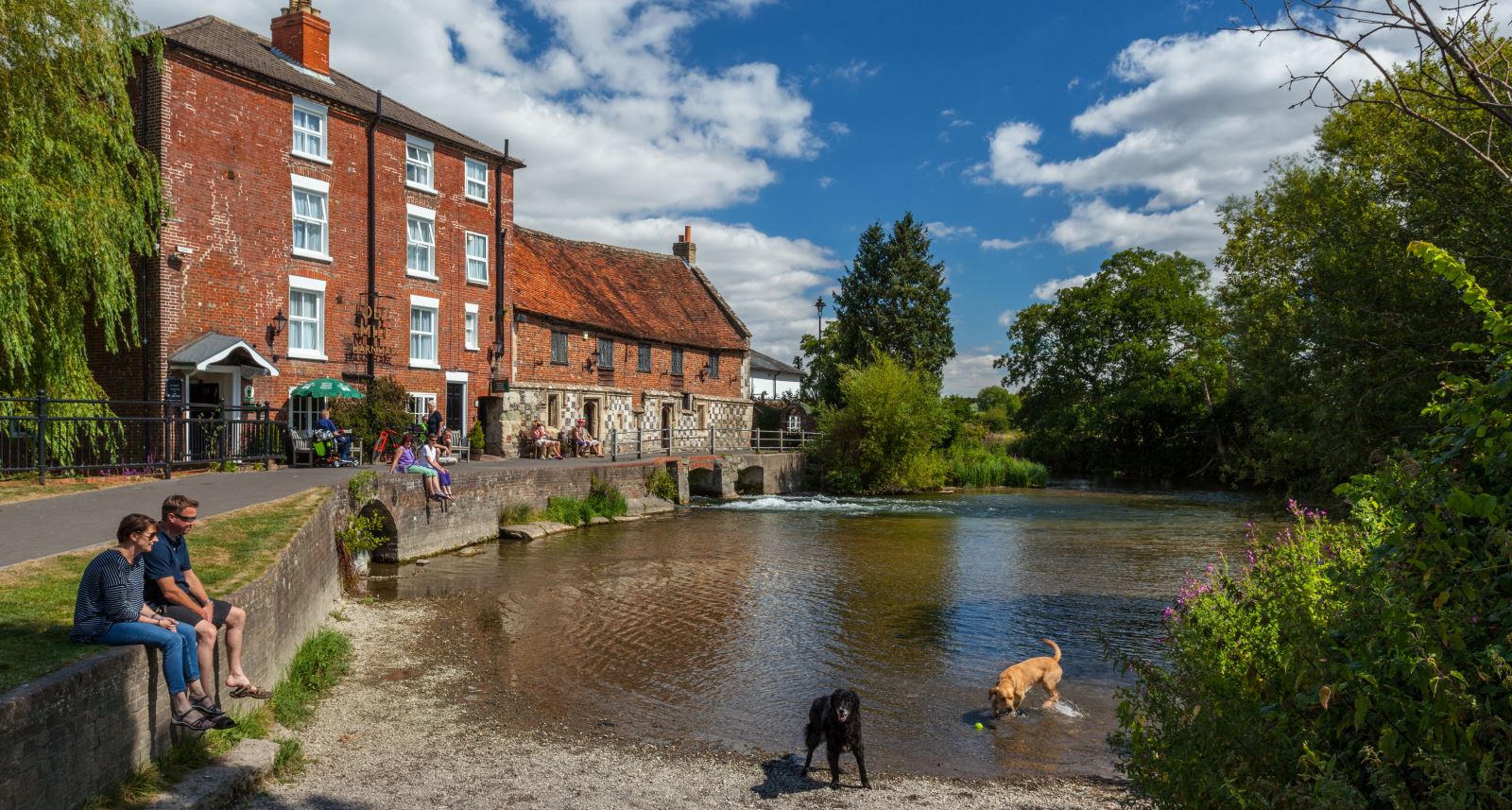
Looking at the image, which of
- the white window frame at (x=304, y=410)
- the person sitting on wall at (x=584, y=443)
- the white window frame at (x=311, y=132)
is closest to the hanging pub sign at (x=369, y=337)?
the white window frame at (x=304, y=410)

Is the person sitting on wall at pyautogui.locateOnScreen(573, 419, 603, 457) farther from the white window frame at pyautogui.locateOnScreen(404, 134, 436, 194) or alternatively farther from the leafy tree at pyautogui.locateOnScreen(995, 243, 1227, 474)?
the leafy tree at pyautogui.locateOnScreen(995, 243, 1227, 474)

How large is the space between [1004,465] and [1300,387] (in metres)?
32.4

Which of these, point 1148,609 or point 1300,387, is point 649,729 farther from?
point 1300,387

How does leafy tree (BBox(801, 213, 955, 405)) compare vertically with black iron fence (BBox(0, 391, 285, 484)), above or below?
above

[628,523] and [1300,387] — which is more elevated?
[1300,387]

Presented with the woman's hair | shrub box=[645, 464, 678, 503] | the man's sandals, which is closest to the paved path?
the man's sandals

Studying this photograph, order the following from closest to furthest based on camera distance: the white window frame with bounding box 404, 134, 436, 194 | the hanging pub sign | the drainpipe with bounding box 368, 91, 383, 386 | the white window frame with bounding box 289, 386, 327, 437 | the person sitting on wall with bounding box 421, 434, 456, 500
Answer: the person sitting on wall with bounding box 421, 434, 456, 500 < the white window frame with bounding box 289, 386, 327, 437 < the hanging pub sign < the drainpipe with bounding box 368, 91, 383, 386 < the white window frame with bounding box 404, 134, 436, 194

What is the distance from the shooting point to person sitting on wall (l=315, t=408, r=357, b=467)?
2245 centimetres

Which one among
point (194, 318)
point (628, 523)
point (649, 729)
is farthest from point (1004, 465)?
point (649, 729)

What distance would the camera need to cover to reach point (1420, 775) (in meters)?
3.22

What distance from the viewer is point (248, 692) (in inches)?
297

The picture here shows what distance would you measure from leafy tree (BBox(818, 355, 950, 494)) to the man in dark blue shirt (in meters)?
33.8

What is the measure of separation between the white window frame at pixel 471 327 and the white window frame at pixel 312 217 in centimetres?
548

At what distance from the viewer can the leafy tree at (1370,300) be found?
11.6 metres
